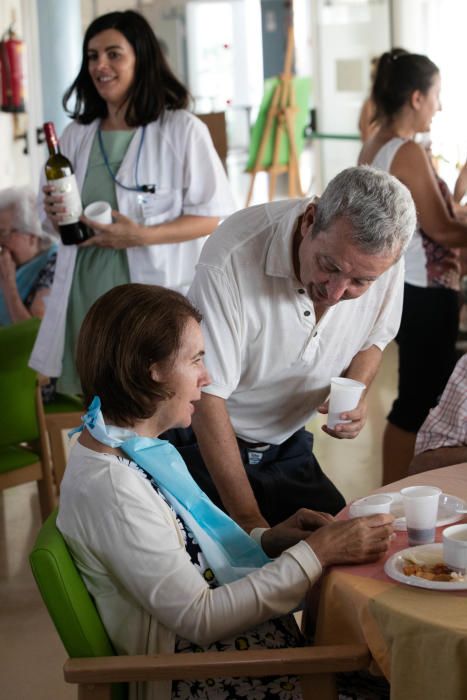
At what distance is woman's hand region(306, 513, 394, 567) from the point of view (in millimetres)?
1759

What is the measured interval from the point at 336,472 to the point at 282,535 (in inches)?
98.4

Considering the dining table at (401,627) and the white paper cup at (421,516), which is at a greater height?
the white paper cup at (421,516)

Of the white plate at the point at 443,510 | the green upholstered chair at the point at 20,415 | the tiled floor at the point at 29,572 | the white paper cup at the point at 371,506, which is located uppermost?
the white paper cup at the point at 371,506

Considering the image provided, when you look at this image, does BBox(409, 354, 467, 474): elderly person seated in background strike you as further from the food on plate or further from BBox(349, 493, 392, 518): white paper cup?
the food on plate

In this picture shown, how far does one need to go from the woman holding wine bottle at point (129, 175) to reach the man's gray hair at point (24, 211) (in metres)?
0.76

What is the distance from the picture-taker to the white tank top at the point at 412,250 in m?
3.57

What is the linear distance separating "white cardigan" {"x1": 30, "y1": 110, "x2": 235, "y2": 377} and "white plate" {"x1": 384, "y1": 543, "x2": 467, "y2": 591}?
1.86 meters

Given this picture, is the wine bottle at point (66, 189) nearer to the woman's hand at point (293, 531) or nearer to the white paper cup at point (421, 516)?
the woman's hand at point (293, 531)

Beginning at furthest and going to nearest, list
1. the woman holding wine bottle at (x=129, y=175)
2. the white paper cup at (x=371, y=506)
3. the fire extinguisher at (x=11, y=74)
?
the fire extinguisher at (x=11, y=74) → the woman holding wine bottle at (x=129, y=175) → the white paper cup at (x=371, y=506)

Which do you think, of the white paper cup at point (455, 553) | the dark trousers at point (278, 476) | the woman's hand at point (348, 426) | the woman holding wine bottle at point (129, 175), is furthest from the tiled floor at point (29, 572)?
the white paper cup at point (455, 553)

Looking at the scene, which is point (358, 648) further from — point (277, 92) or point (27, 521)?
point (277, 92)

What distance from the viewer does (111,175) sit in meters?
3.47

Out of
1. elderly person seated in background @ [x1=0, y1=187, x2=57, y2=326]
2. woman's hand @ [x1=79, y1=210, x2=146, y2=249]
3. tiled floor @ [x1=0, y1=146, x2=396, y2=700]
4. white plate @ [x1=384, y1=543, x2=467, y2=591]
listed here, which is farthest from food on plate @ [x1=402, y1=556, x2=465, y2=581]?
elderly person seated in background @ [x1=0, y1=187, x2=57, y2=326]

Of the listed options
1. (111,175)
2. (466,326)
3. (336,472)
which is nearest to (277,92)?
(466,326)
